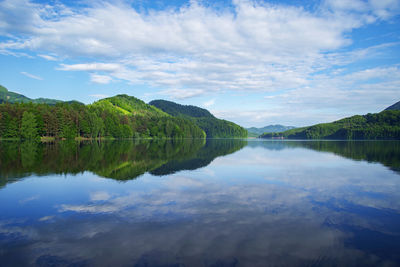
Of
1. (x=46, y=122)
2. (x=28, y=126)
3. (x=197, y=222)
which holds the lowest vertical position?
(x=197, y=222)

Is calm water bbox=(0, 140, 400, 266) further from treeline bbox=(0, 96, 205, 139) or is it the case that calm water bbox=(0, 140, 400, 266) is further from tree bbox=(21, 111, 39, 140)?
treeline bbox=(0, 96, 205, 139)

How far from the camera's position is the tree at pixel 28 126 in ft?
340

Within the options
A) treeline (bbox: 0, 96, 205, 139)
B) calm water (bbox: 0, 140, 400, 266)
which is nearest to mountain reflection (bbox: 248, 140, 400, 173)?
calm water (bbox: 0, 140, 400, 266)

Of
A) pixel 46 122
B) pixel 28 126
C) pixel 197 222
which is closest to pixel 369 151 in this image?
pixel 197 222

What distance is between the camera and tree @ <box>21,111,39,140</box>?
104m

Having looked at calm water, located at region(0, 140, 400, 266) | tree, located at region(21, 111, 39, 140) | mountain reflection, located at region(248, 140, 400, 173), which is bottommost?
calm water, located at region(0, 140, 400, 266)

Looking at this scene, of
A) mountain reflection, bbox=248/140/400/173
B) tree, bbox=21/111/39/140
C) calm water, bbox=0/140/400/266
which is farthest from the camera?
tree, bbox=21/111/39/140

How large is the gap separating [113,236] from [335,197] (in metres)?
15.4

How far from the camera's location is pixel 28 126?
105m

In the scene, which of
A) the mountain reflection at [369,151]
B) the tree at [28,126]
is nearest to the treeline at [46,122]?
the tree at [28,126]

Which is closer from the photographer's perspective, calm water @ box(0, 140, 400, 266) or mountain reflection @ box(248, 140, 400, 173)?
calm water @ box(0, 140, 400, 266)

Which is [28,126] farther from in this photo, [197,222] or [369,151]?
[369,151]

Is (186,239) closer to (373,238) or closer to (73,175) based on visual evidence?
(373,238)

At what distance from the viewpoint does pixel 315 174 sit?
27.5m
